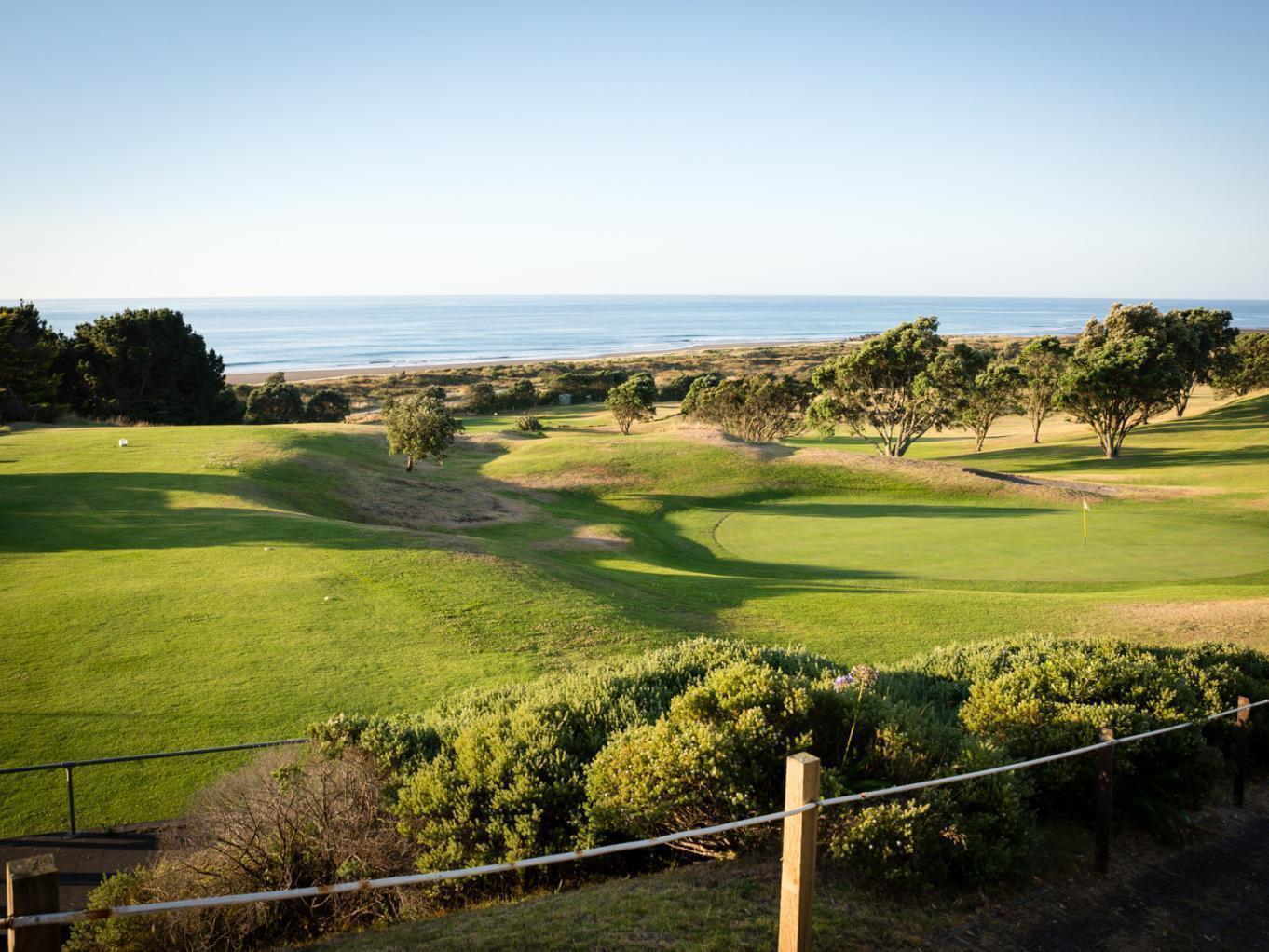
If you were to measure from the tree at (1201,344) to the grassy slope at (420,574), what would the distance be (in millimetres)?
24931

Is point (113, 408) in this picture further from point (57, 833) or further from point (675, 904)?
point (675, 904)

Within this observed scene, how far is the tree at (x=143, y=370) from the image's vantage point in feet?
189

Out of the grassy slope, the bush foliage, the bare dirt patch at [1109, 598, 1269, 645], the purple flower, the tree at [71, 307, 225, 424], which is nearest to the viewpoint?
the bush foliage

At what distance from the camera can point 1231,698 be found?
994 centimetres

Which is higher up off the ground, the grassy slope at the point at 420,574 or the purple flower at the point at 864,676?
the purple flower at the point at 864,676

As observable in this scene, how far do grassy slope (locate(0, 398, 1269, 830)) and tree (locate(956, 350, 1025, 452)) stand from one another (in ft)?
61.4

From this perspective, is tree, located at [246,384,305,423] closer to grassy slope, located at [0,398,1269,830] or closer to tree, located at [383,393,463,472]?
grassy slope, located at [0,398,1269,830]

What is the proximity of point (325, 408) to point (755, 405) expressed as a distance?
130 ft

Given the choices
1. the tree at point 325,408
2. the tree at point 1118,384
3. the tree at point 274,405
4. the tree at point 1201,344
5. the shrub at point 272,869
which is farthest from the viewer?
the tree at point 325,408

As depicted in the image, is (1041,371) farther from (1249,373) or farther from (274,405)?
(274,405)

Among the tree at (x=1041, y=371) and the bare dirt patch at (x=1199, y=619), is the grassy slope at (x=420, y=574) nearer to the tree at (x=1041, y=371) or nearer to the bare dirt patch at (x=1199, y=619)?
the bare dirt patch at (x=1199, y=619)

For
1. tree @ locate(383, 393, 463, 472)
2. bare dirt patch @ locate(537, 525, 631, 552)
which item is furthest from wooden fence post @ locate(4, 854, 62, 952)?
tree @ locate(383, 393, 463, 472)

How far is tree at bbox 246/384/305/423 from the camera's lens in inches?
2894

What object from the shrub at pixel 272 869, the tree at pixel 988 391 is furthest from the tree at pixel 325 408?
the shrub at pixel 272 869
